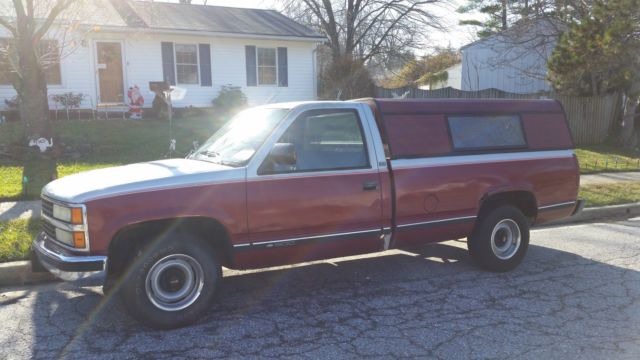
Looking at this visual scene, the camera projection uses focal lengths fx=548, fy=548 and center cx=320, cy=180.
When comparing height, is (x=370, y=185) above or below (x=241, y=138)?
below

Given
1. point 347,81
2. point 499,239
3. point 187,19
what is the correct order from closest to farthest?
point 499,239
point 187,19
point 347,81

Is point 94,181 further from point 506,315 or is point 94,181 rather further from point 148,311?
point 506,315

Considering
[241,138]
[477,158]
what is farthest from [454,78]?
[241,138]

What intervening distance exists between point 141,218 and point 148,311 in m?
0.75

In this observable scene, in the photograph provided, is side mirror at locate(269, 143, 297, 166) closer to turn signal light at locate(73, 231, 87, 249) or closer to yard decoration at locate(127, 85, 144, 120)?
turn signal light at locate(73, 231, 87, 249)

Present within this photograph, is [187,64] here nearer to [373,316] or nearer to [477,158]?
[477,158]

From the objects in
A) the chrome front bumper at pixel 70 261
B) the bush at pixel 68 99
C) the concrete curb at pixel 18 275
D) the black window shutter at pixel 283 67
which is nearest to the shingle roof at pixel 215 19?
the black window shutter at pixel 283 67

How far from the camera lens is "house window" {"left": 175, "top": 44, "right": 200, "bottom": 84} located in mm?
19484

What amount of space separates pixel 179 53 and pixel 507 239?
52.4ft

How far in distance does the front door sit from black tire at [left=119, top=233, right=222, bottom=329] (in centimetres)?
1549

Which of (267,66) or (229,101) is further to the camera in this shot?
(267,66)

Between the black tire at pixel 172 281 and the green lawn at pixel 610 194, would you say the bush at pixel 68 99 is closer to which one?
the black tire at pixel 172 281

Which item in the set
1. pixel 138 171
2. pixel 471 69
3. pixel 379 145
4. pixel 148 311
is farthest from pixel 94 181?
pixel 471 69

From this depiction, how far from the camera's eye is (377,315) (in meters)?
4.75
